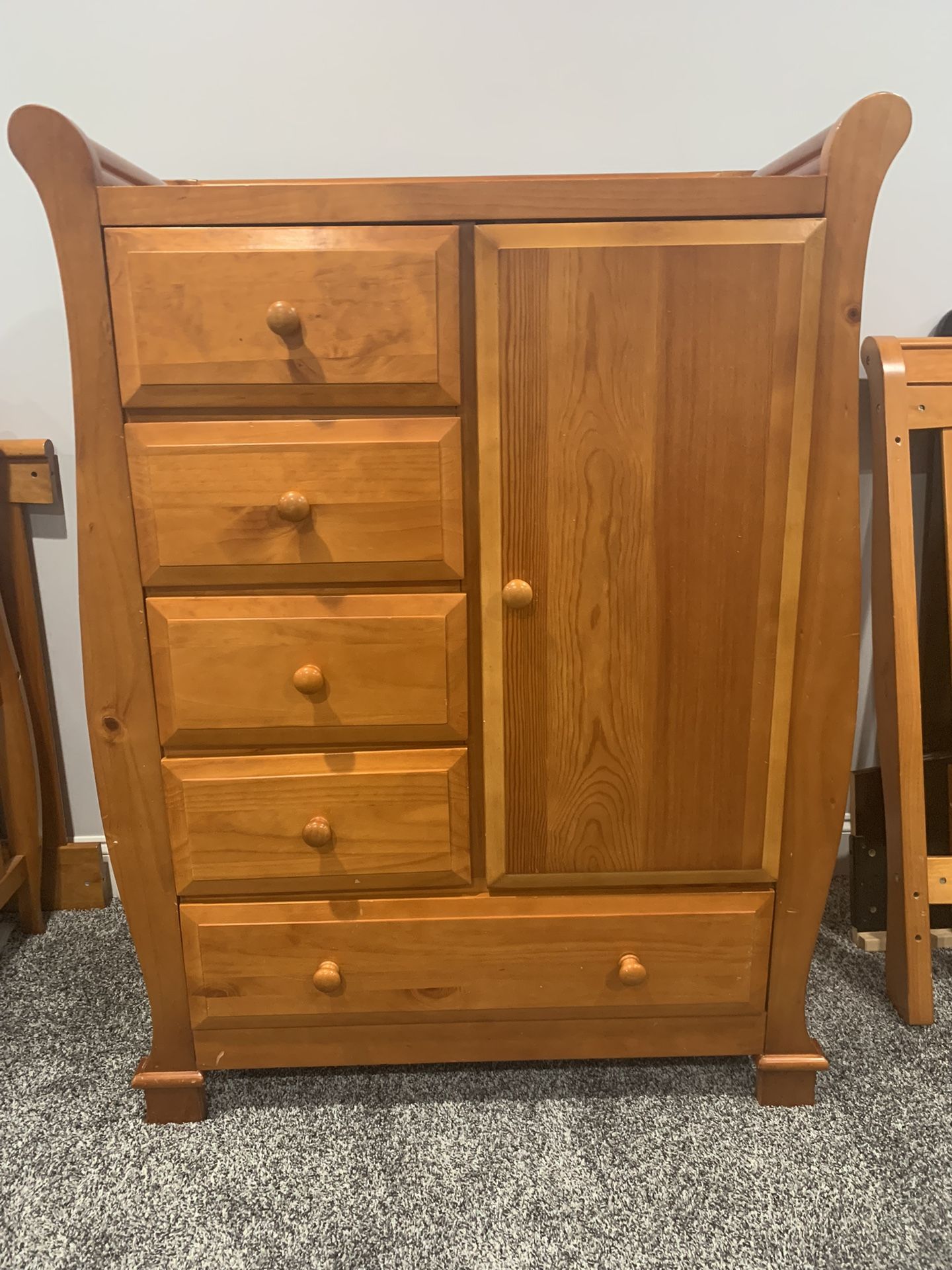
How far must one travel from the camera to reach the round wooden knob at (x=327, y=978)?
3.20 ft

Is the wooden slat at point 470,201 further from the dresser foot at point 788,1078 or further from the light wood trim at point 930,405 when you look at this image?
the dresser foot at point 788,1078

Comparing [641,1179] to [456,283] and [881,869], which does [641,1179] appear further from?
[456,283]

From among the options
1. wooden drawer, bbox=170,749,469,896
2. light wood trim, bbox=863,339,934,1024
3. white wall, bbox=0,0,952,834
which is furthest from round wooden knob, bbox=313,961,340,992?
white wall, bbox=0,0,952,834

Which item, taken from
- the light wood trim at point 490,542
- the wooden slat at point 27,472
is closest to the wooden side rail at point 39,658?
the wooden slat at point 27,472

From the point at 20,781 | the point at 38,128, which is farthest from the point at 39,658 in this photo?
the point at 38,128

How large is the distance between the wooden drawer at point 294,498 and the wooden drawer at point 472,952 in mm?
449

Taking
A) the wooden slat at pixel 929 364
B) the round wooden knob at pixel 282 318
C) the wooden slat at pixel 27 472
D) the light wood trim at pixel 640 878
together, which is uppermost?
the wooden slat at pixel 929 364

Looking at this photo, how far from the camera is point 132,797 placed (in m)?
0.94

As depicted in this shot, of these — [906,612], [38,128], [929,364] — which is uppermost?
[38,128]

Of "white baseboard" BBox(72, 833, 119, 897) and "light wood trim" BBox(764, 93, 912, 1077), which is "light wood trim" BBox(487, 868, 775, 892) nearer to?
"light wood trim" BBox(764, 93, 912, 1077)

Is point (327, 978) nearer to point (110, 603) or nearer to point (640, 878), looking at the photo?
point (640, 878)

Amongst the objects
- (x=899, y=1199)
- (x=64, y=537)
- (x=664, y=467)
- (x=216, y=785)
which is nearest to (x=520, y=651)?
(x=664, y=467)

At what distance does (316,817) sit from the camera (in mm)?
950

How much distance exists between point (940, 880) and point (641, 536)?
0.83 metres
